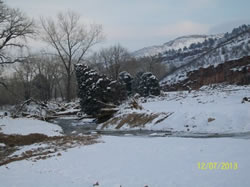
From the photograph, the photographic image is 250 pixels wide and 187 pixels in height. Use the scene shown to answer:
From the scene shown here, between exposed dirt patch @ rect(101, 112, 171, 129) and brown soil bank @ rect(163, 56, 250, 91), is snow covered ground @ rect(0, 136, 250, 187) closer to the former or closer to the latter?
exposed dirt patch @ rect(101, 112, 171, 129)

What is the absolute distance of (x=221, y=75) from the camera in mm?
32562

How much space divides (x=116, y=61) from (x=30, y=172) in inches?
1486

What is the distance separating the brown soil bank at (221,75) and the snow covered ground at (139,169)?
19.5 metres

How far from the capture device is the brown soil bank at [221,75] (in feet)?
85.7

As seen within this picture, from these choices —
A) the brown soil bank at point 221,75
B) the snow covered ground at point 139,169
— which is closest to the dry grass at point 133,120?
the snow covered ground at point 139,169

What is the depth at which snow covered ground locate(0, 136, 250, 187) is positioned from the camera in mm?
4227
